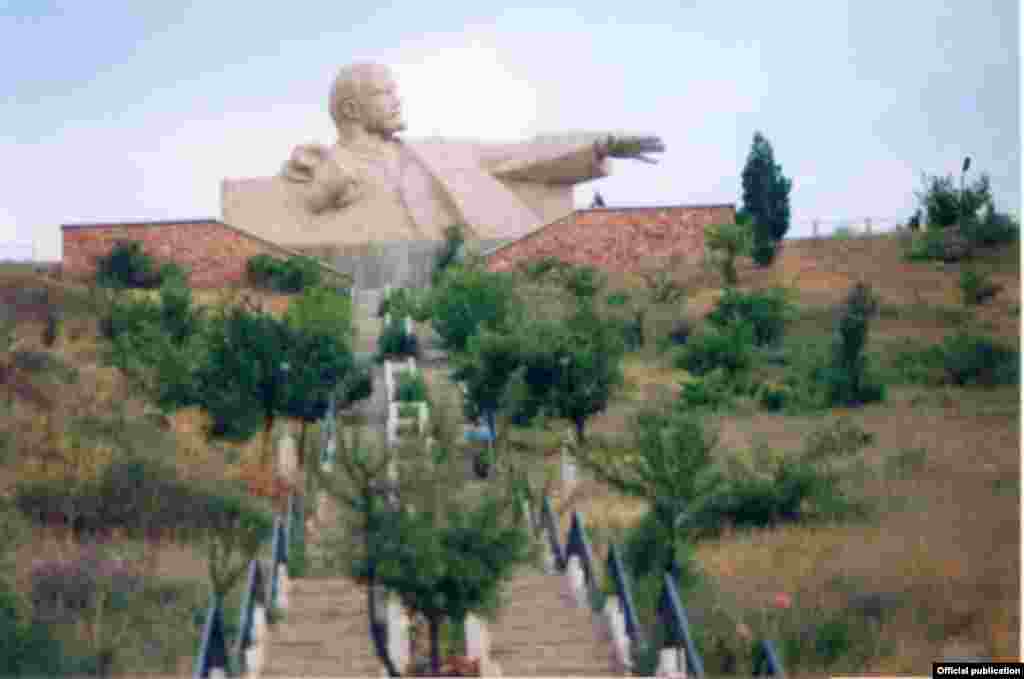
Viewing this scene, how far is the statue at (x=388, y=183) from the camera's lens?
84.0 ft

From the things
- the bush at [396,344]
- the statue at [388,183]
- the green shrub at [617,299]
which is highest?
the statue at [388,183]

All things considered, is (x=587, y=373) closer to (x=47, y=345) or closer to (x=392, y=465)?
(x=392, y=465)

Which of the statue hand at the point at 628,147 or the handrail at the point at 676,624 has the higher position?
the statue hand at the point at 628,147

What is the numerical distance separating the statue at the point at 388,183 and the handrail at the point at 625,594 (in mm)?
14596

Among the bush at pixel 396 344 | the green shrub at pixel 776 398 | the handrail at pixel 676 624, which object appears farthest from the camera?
the bush at pixel 396 344

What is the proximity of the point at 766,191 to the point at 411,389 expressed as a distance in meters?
13.0

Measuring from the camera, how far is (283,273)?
78.8 feet

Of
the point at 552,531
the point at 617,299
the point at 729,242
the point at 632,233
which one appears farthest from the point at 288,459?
the point at 632,233

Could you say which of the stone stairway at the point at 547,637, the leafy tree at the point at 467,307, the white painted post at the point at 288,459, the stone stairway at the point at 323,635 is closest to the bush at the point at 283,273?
the leafy tree at the point at 467,307

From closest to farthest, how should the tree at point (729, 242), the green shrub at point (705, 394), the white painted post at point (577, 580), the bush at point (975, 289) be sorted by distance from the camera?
the white painted post at point (577, 580)
the green shrub at point (705, 394)
the bush at point (975, 289)
the tree at point (729, 242)

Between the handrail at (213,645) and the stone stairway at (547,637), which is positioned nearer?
the handrail at (213,645)

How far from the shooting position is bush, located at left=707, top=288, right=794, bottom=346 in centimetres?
2102

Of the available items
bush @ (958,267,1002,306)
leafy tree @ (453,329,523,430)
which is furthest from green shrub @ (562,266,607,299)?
leafy tree @ (453,329,523,430)

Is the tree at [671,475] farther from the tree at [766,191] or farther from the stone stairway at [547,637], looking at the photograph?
the tree at [766,191]
